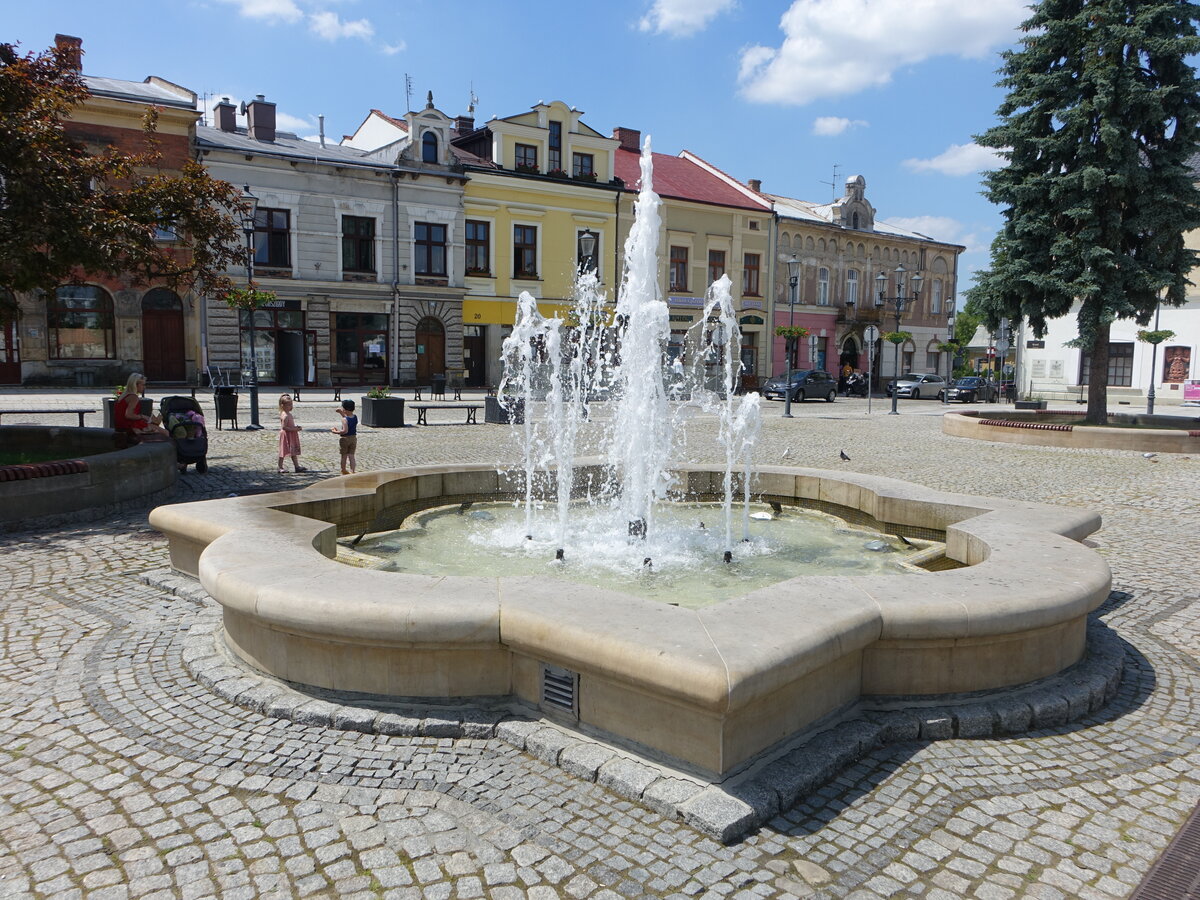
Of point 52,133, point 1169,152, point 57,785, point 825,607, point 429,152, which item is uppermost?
point 429,152

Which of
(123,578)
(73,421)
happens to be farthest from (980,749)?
(73,421)

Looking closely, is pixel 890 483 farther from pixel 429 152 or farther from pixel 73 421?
pixel 429 152

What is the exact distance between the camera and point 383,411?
19.3 metres

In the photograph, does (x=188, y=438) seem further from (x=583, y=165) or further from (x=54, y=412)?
(x=583, y=165)

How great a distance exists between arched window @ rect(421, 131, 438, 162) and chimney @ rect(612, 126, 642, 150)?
1238 centimetres

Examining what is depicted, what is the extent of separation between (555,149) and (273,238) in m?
12.6

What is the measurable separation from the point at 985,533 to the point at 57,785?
5685mm

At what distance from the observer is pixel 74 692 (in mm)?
4383

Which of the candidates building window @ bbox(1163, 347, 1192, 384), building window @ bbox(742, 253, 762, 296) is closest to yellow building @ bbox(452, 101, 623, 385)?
building window @ bbox(742, 253, 762, 296)

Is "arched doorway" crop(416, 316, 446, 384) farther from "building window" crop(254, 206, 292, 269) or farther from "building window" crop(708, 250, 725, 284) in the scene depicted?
"building window" crop(708, 250, 725, 284)

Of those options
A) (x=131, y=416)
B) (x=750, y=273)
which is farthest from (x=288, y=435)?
(x=750, y=273)

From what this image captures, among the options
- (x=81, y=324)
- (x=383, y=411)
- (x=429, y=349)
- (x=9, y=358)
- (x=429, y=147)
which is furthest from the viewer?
(x=429, y=349)

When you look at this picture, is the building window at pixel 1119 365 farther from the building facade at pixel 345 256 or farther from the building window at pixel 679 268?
the building facade at pixel 345 256

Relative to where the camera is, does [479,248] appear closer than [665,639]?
No
